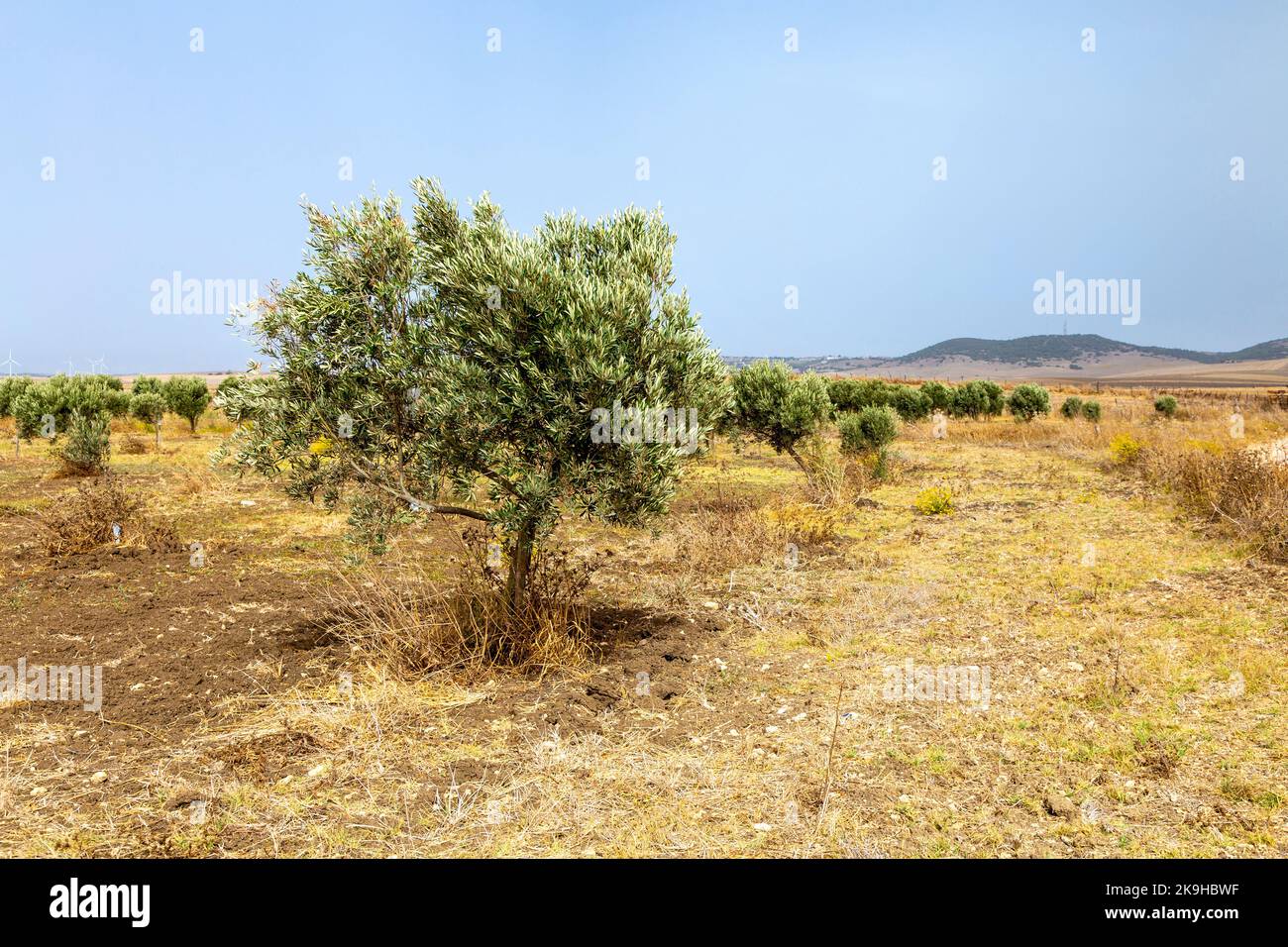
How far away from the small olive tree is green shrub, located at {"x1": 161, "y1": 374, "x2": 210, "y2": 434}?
35.7 metres

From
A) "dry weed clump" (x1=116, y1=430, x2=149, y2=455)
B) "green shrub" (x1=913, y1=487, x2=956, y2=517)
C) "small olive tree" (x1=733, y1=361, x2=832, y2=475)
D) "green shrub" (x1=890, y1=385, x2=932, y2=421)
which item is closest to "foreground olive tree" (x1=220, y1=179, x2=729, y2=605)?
"small olive tree" (x1=733, y1=361, x2=832, y2=475)

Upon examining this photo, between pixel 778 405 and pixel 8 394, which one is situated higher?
pixel 8 394

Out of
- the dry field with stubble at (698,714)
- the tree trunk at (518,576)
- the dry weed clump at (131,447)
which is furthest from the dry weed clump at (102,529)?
the dry weed clump at (131,447)

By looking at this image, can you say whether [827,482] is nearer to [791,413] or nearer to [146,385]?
[791,413]

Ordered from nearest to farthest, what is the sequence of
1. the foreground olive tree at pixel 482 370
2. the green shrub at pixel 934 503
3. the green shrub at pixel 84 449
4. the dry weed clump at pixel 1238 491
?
the foreground olive tree at pixel 482 370, the dry weed clump at pixel 1238 491, the green shrub at pixel 934 503, the green shrub at pixel 84 449

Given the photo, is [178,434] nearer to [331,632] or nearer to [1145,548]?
[331,632]

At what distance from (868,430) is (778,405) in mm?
7333

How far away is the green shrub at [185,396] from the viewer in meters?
42.8

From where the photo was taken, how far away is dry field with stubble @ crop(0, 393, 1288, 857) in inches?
219

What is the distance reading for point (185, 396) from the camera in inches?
1689

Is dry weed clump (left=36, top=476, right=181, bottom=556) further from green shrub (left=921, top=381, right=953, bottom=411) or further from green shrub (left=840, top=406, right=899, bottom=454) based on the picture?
green shrub (left=921, top=381, right=953, bottom=411)

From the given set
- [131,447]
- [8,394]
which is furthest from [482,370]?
[8,394]

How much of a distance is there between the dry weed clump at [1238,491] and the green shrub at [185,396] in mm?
46153

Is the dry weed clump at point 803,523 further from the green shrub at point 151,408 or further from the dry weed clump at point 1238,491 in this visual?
the green shrub at point 151,408
